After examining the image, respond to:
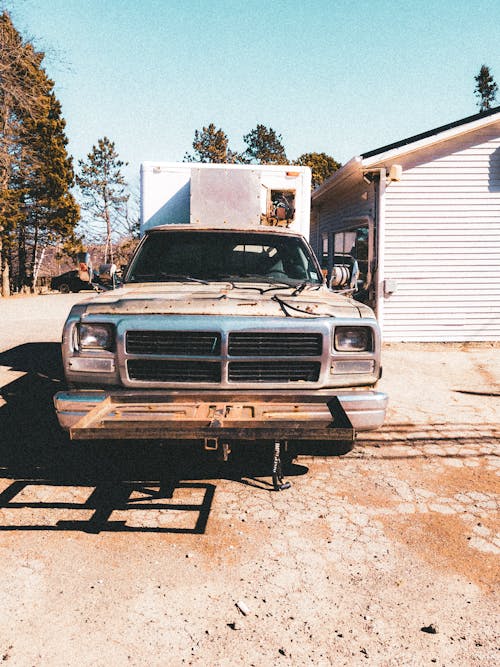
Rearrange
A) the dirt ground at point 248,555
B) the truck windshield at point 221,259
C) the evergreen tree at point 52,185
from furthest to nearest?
the evergreen tree at point 52,185 → the truck windshield at point 221,259 → the dirt ground at point 248,555

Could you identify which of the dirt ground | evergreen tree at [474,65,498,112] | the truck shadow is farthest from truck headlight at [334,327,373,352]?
evergreen tree at [474,65,498,112]

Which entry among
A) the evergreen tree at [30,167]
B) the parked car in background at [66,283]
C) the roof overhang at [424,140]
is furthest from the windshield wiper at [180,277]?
the parked car in background at [66,283]

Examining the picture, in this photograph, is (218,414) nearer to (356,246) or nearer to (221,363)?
(221,363)

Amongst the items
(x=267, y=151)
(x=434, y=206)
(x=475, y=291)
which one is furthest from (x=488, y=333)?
(x=267, y=151)

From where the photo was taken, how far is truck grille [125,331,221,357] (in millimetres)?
3580

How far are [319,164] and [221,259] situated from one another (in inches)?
1495

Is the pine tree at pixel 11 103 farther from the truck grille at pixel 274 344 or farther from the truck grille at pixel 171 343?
the truck grille at pixel 274 344

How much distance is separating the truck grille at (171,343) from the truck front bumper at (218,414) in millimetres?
274

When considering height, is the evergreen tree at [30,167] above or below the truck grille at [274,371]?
above

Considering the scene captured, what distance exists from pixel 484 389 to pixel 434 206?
4788 millimetres

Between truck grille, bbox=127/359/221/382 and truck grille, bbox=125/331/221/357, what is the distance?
2.8 inches

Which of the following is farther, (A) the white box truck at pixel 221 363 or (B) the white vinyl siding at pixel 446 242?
(B) the white vinyl siding at pixel 446 242

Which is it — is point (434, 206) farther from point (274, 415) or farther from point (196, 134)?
point (196, 134)

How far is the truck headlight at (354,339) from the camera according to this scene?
3.75 m
